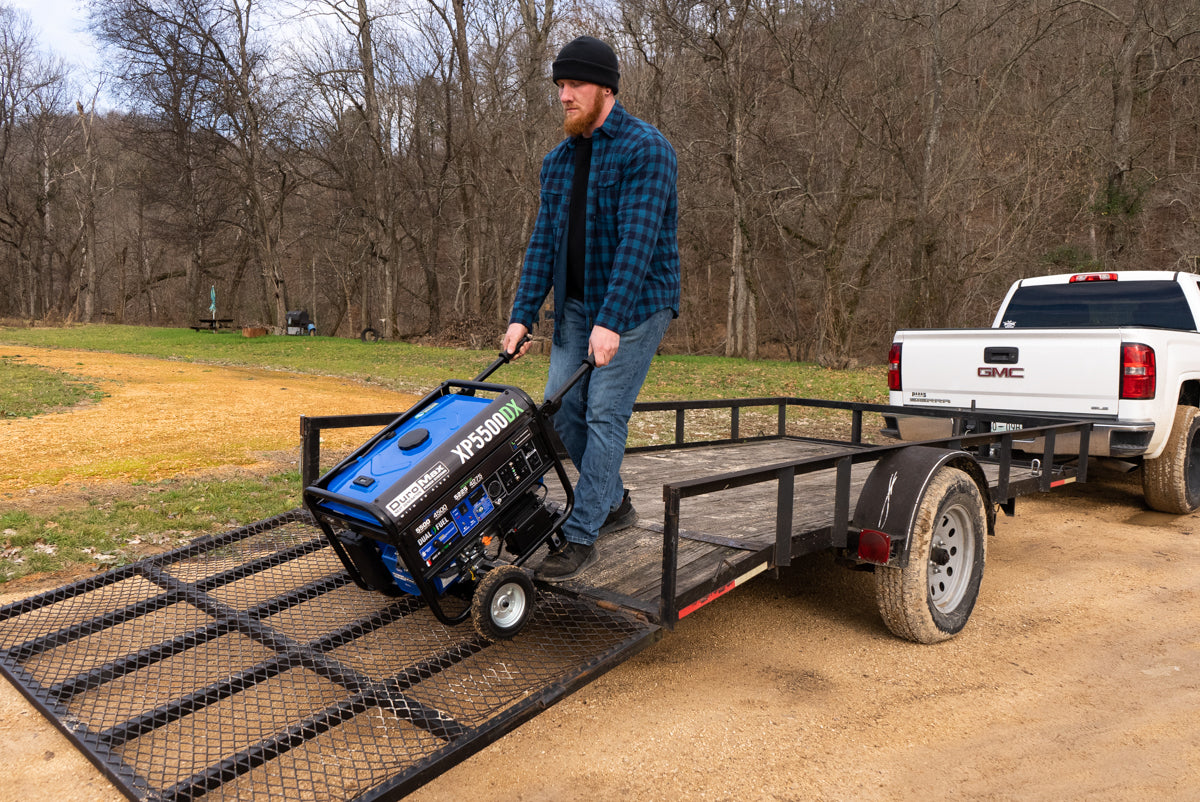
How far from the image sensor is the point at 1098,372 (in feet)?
18.2

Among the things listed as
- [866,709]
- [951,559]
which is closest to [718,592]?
[866,709]

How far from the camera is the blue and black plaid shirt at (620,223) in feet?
10.6

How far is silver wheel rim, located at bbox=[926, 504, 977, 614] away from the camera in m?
3.84

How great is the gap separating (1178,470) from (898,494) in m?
3.78

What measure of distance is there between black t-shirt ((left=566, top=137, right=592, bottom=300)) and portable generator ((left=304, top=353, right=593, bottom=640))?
20.9 inches

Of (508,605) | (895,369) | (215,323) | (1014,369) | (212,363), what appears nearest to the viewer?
(508,605)

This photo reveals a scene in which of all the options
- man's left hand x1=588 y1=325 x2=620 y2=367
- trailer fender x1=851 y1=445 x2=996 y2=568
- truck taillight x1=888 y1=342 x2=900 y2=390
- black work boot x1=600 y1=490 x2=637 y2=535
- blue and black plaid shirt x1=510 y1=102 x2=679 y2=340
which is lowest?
black work boot x1=600 y1=490 x2=637 y2=535

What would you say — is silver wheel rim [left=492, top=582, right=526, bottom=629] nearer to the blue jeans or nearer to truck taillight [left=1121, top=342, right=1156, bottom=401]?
the blue jeans

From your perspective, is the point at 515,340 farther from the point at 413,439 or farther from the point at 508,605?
the point at 508,605

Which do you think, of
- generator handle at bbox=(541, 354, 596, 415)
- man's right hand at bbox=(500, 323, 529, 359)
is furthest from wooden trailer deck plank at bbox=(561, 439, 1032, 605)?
man's right hand at bbox=(500, 323, 529, 359)

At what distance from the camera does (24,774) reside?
2.65m

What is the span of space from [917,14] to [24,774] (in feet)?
71.9

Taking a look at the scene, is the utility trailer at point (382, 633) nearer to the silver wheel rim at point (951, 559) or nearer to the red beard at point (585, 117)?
the silver wheel rim at point (951, 559)

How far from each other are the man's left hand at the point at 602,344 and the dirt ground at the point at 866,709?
→ 1240 millimetres
